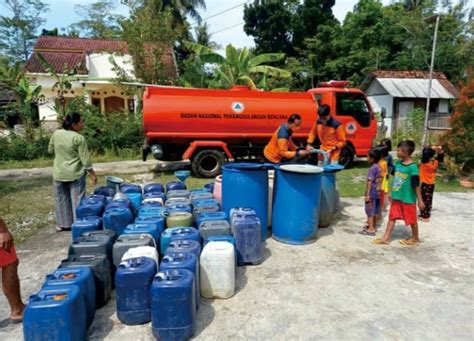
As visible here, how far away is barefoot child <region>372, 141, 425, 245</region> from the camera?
452 cm

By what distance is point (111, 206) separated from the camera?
14.6ft

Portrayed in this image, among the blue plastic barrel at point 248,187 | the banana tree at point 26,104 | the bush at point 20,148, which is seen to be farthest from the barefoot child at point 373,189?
the banana tree at point 26,104

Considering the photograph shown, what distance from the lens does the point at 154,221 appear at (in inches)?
160

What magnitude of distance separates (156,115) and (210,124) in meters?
1.34

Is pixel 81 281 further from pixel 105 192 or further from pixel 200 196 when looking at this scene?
pixel 105 192

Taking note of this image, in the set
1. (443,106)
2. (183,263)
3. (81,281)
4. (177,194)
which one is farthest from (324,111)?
(443,106)

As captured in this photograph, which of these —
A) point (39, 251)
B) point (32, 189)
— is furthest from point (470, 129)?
point (32, 189)

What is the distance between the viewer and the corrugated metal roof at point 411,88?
63.0ft

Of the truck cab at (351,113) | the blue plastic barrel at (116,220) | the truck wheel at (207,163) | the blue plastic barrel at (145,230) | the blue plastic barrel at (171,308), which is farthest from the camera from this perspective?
the truck cab at (351,113)

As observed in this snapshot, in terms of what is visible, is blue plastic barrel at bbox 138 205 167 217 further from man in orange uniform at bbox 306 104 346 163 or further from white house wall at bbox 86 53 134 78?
white house wall at bbox 86 53 134 78

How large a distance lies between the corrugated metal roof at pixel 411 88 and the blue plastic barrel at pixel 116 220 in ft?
60.0

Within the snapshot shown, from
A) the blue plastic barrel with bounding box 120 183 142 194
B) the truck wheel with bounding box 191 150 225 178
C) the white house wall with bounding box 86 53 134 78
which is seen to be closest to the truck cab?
the truck wheel with bounding box 191 150 225 178

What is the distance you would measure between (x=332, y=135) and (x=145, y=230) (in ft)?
12.2

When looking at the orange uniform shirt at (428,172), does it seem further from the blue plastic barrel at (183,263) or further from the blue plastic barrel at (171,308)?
the blue plastic barrel at (171,308)
